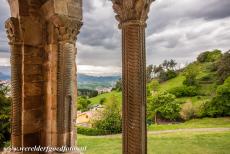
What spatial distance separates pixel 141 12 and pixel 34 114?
2660mm

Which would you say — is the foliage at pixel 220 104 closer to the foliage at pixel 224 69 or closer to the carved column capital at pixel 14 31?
the foliage at pixel 224 69

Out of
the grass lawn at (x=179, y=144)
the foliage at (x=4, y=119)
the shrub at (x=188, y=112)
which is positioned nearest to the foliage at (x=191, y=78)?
the shrub at (x=188, y=112)

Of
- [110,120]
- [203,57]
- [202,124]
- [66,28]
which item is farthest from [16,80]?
[203,57]

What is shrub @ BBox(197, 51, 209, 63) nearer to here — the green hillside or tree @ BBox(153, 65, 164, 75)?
the green hillside

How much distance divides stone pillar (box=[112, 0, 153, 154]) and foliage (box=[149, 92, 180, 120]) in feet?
91.1

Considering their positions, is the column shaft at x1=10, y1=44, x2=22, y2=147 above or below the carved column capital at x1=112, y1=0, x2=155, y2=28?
below

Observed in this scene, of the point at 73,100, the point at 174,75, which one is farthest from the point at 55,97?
the point at 174,75

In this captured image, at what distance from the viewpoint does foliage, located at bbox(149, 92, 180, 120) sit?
29.9 metres

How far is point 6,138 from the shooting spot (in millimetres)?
11156

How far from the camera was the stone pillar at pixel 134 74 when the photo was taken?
2713 mm

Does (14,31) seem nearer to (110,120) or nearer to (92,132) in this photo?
(110,120)

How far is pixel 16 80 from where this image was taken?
443cm

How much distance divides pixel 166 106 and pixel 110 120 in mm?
8489

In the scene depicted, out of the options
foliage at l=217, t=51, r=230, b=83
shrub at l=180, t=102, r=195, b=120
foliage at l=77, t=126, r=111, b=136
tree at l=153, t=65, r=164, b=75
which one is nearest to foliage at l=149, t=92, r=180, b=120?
shrub at l=180, t=102, r=195, b=120
